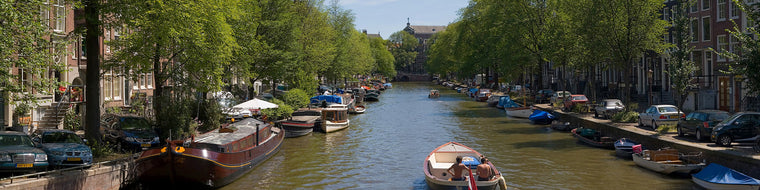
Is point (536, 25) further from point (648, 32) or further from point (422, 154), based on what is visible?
point (422, 154)

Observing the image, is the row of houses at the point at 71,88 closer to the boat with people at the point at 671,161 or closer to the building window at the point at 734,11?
the boat with people at the point at 671,161

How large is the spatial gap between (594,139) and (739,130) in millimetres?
9400

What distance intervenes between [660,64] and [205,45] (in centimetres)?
4600

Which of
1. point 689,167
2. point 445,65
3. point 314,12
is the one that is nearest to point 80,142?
point 689,167

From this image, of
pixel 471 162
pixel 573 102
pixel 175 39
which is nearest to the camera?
pixel 471 162

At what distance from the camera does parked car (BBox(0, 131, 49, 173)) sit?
19.2 m

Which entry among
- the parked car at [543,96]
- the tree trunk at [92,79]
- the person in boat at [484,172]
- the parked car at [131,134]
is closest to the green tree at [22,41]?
the tree trunk at [92,79]

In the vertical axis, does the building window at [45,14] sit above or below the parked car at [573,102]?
above

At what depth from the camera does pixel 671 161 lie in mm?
26219

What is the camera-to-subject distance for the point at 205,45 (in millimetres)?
27422

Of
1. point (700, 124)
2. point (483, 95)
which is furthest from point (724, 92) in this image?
point (483, 95)

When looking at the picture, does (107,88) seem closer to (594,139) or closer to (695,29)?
(594,139)

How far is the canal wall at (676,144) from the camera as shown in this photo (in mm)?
23250

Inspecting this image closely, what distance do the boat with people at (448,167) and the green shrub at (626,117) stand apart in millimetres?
17697
